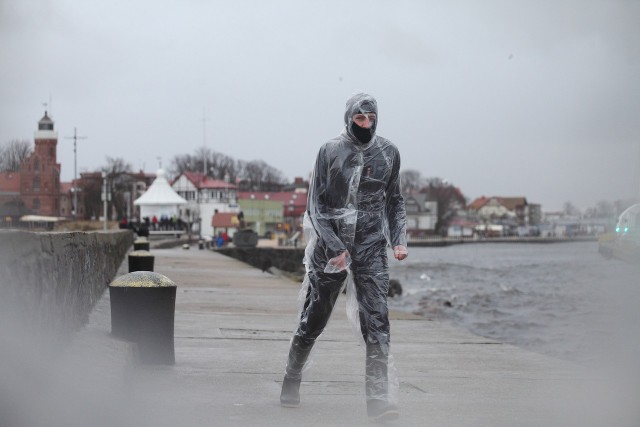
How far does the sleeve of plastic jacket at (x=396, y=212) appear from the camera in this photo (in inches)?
270

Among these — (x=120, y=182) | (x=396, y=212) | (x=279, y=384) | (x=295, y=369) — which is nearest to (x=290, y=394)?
(x=295, y=369)

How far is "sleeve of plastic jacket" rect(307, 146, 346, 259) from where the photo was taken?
6.56 m

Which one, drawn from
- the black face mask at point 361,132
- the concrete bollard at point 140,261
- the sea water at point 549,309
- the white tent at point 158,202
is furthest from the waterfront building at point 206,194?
the black face mask at point 361,132

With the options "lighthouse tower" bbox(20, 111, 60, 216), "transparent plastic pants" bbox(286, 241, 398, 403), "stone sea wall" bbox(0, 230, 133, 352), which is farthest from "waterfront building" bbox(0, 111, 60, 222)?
"transparent plastic pants" bbox(286, 241, 398, 403)

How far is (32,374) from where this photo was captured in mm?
3816

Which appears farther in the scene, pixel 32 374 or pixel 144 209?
pixel 144 209

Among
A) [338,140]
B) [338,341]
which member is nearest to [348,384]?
[338,140]

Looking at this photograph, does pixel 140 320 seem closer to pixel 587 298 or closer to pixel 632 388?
pixel 632 388

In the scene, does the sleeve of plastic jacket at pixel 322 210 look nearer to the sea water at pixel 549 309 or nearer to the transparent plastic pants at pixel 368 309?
the transparent plastic pants at pixel 368 309

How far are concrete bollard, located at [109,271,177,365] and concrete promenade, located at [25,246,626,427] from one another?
0.67 feet

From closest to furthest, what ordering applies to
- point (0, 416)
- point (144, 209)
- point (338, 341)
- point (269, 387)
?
1. point (0, 416)
2. point (269, 387)
3. point (338, 341)
4. point (144, 209)

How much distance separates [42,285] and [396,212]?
102 inches

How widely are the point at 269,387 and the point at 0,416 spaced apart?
14.8 ft

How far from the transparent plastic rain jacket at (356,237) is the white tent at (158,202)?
101 meters
